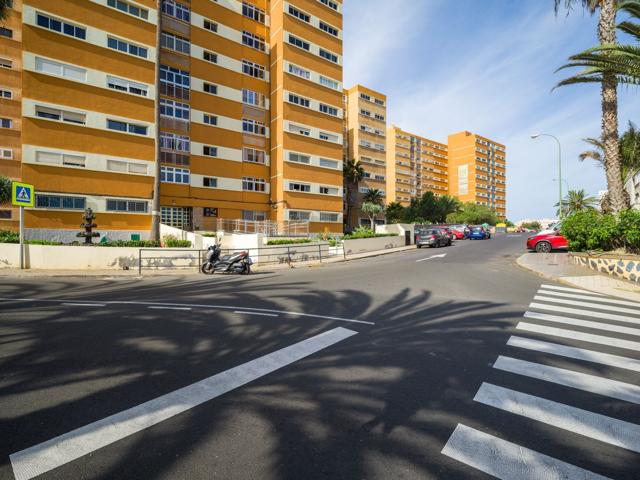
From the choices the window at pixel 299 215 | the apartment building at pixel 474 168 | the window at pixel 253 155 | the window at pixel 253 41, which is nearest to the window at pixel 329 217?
the window at pixel 299 215

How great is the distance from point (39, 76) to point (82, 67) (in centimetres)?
290

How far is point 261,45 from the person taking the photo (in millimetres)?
36000

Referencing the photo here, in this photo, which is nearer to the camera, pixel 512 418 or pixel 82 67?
pixel 512 418

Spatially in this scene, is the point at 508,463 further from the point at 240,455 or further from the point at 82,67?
the point at 82,67

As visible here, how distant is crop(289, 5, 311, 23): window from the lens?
34956 mm

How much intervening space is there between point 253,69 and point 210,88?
6115mm

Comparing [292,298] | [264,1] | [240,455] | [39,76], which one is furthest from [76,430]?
[264,1]

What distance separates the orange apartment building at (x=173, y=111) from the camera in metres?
23.8

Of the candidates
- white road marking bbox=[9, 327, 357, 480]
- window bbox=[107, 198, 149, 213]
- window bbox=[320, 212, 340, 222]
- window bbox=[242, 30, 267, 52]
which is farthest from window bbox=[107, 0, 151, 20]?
white road marking bbox=[9, 327, 357, 480]

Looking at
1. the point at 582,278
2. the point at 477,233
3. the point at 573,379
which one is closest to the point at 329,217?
the point at 477,233

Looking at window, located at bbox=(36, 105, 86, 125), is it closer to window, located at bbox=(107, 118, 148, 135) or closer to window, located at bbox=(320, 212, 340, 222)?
window, located at bbox=(107, 118, 148, 135)

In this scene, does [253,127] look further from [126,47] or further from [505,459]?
[505,459]

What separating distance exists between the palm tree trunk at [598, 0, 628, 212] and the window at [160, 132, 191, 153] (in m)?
29.7

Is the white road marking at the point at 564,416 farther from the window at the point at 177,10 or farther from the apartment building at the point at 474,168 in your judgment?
the apartment building at the point at 474,168
